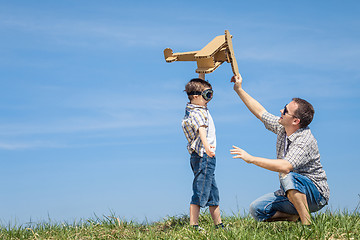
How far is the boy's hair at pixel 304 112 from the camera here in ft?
19.2

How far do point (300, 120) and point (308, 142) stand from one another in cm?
34

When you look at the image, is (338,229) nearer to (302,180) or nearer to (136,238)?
(302,180)

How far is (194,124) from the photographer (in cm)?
618

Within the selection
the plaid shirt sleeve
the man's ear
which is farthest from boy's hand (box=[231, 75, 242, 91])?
the man's ear

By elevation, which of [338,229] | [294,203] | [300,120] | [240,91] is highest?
[240,91]

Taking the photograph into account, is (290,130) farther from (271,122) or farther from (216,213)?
(216,213)

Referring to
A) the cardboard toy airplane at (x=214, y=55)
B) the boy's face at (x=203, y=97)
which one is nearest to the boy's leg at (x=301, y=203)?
the boy's face at (x=203, y=97)

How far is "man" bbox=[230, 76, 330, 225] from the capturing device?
5535 millimetres

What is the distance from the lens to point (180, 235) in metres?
5.50

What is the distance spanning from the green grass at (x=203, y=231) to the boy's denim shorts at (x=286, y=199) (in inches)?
7.5

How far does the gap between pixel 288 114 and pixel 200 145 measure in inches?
53.4

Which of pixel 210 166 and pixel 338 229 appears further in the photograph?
pixel 210 166

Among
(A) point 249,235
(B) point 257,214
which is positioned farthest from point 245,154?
(B) point 257,214

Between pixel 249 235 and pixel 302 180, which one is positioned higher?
pixel 302 180
